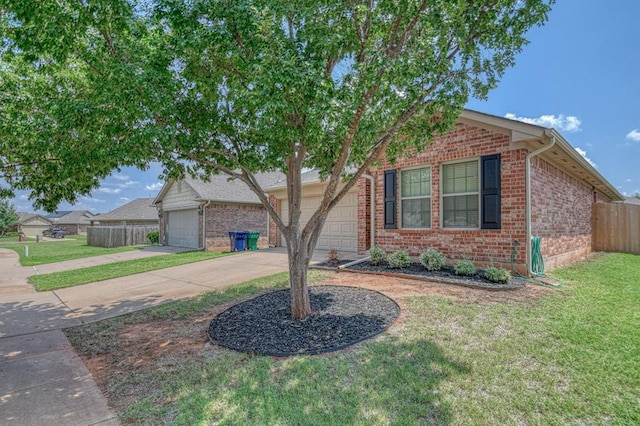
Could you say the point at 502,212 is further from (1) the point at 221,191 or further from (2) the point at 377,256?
(1) the point at 221,191

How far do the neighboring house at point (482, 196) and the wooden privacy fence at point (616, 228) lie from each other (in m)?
3.70

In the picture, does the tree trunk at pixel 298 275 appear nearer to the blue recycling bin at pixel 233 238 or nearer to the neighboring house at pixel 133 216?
the blue recycling bin at pixel 233 238

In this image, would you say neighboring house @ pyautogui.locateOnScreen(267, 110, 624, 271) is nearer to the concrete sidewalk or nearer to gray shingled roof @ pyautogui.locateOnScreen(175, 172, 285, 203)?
the concrete sidewalk

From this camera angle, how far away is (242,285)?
7383mm

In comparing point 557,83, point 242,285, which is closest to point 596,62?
point 557,83

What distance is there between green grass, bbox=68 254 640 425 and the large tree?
1698 mm

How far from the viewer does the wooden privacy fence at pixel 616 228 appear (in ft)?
42.5

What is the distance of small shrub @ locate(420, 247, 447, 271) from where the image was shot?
301 inches

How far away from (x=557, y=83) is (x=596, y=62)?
3.89 feet

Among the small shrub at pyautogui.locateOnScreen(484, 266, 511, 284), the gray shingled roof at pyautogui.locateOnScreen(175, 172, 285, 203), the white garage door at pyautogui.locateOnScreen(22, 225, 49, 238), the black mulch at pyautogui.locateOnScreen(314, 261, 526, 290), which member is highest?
the gray shingled roof at pyautogui.locateOnScreen(175, 172, 285, 203)

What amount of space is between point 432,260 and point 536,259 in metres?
2.19

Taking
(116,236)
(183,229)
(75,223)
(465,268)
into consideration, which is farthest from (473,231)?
(75,223)

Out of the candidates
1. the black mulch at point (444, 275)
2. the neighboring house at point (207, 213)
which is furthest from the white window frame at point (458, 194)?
the neighboring house at point (207, 213)

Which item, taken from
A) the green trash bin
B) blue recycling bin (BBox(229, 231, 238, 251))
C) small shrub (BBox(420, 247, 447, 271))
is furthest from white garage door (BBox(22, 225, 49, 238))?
small shrub (BBox(420, 247, 447, 271))
